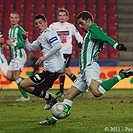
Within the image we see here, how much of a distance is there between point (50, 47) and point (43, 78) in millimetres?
564

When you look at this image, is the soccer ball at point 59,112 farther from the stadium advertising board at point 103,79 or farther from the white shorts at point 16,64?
the stadium advertising board at point 103,79

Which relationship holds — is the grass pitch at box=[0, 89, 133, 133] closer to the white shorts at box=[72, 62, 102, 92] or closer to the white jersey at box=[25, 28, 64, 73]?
the white shorts at box=[72, 62, 102, 92]

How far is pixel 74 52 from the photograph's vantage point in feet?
66.1

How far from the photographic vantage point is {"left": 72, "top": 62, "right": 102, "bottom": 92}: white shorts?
22.1 ft

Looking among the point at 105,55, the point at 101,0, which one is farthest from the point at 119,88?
the point at 101,0

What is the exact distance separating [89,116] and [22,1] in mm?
15691

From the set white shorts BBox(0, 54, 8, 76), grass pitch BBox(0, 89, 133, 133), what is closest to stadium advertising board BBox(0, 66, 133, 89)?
white shorts BBox(0, 54, 8, 76)

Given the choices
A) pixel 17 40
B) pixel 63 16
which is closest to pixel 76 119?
pixel 17 40

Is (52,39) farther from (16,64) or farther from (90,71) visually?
(16,64)

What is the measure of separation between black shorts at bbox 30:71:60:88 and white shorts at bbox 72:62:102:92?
1324mm

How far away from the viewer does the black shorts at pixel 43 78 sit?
319 inches

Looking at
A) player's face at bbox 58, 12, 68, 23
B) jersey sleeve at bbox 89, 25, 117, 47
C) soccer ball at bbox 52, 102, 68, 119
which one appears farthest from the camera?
player's face at bbox 58, 12, 68, 23

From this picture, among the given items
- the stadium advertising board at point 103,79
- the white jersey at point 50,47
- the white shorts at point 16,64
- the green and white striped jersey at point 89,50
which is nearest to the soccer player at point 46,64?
the white jersey at point 50,47

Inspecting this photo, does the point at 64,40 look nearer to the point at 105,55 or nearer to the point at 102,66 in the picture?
the point at 102,66
